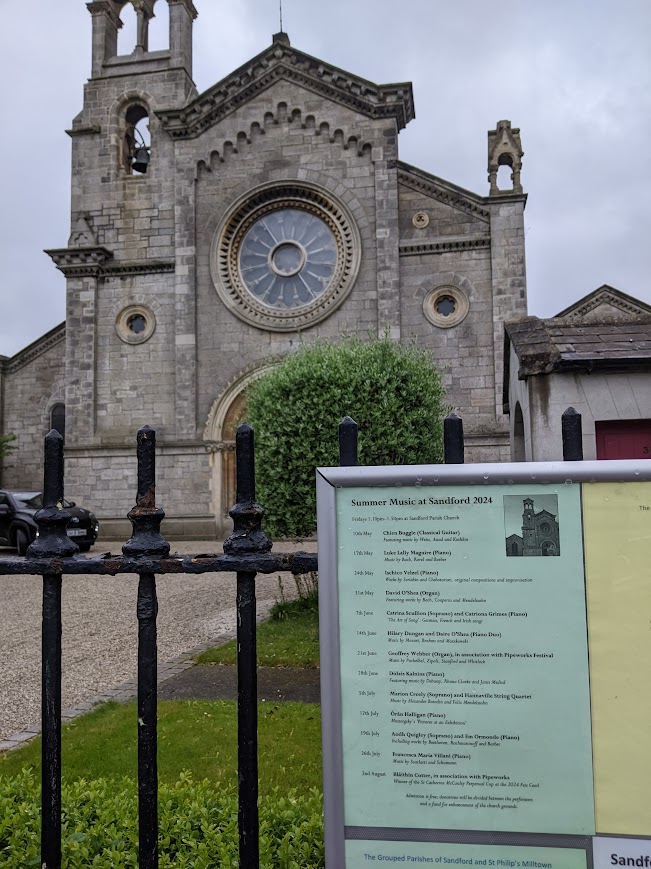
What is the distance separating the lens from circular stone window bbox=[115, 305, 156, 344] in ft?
70.0

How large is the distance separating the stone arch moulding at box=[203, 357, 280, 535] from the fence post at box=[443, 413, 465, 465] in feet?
59.5

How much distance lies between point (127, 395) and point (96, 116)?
29.6 feet

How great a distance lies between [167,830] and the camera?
299 cm

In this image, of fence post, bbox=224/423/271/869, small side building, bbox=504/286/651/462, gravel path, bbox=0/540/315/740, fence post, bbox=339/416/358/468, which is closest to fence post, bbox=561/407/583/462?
fence post, bbox=339/416/358/468

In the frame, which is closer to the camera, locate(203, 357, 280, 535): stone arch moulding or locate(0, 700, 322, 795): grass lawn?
locate(0, 700, 322, 795): grass lawn

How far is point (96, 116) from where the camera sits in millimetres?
A: 22625

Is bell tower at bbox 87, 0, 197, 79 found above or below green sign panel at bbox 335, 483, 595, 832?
above

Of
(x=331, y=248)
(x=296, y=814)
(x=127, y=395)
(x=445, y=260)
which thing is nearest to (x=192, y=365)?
(x=127, y=395)

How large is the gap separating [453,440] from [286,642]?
6.22 m

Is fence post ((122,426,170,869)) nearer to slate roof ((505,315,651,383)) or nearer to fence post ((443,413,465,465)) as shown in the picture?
fence post ((443,413,465,465))

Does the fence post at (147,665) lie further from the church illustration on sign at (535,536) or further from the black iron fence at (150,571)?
the church illustration on sign at (535,536)

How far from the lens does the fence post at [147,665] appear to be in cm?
231

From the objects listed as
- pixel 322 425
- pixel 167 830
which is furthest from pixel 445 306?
pixel 167 830

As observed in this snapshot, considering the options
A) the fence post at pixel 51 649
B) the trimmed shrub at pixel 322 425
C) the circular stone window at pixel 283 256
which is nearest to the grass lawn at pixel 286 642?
the trimmed shrub at pixel 322 425
